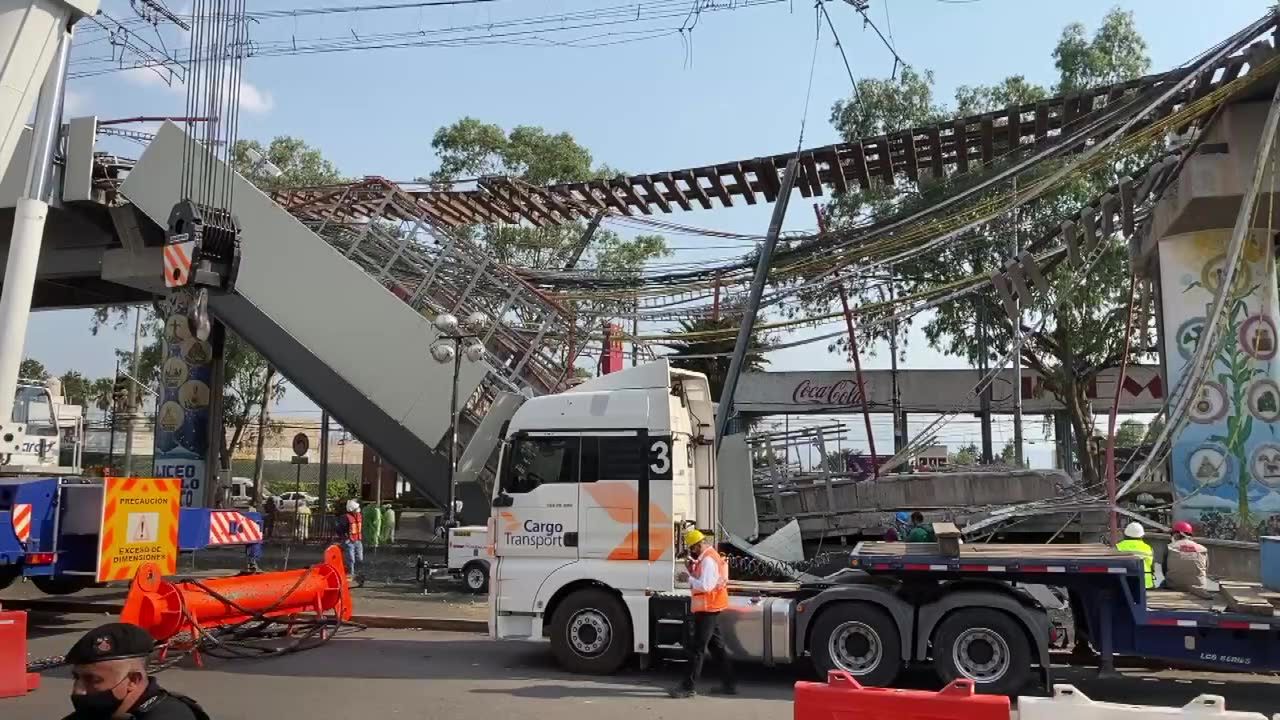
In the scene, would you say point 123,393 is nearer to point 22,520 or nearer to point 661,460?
point 22,520

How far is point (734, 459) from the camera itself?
1268 centimetres

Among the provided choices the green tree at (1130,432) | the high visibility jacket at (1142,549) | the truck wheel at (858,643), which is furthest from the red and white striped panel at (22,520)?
the green tree at (1130,432)

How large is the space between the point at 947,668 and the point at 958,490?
10.5 m

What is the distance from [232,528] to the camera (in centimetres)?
1427

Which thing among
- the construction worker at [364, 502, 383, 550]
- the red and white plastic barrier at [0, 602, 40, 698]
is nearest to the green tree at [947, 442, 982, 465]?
the construction worker at [364, 502, 383, 550]

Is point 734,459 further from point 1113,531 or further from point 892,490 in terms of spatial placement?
point 892,490

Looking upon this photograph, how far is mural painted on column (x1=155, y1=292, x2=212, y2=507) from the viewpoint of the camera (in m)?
24.4

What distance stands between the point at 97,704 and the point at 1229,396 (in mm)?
16775

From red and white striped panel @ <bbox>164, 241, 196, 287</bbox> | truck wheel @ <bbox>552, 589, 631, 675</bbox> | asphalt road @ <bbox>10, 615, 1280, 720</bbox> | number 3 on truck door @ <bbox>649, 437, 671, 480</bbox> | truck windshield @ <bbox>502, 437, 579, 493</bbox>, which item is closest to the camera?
asphalt road @ <bbox>10, 615, 1280, 720</bbox>

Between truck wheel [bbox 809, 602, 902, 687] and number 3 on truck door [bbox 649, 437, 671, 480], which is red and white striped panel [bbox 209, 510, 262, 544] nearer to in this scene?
number 3 on truck door [bbox 649, 437, 671, 480]

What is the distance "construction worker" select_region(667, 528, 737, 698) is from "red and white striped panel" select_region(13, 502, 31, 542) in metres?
8.28

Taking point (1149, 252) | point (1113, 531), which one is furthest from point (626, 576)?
point (1149, 252)

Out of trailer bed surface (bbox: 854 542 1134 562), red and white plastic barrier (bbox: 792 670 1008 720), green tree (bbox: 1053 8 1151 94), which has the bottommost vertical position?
red and white plastic barrier (bbox: 792 670 1008 720)

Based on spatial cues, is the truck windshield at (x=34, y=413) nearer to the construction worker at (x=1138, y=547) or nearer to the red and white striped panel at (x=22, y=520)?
the red and white striped panel at (x=22, y=520)
